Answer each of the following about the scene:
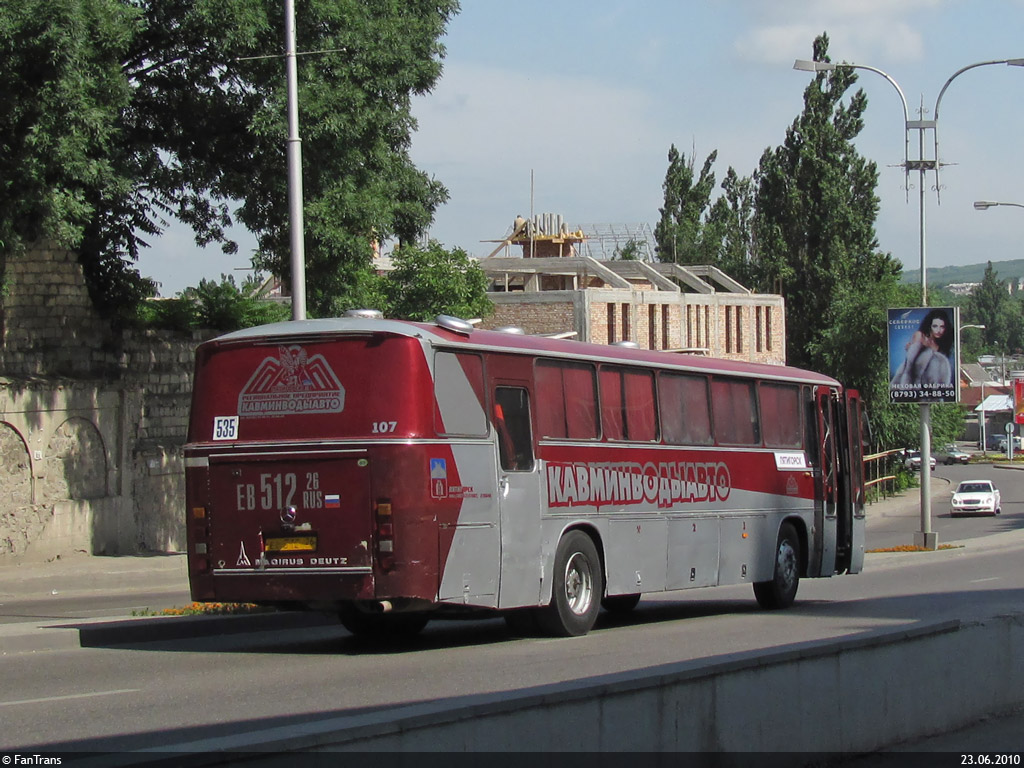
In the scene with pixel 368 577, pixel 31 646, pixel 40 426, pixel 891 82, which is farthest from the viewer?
pixel 891 82

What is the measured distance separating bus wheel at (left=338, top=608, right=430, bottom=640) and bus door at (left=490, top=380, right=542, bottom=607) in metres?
1.46

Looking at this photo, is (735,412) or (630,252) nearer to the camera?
(735,412)

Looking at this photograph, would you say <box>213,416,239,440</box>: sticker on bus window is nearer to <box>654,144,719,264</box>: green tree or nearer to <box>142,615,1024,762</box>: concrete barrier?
<box>142,615,1024,762</box>: concrete barrier

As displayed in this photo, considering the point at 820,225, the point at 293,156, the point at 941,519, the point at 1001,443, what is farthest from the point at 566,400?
the point at 1001,443

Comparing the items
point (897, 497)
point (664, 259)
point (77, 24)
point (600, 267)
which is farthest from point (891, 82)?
point (664, 259)

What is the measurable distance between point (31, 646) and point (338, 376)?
157 inches

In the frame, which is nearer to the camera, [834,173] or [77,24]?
[77,24]

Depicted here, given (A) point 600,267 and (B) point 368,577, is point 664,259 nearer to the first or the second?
(A) point 600,267

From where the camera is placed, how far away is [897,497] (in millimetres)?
65062

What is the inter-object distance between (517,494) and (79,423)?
15716mm

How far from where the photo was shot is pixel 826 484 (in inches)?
755

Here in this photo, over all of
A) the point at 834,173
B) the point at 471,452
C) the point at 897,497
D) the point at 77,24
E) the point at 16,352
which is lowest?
the point at 897,497

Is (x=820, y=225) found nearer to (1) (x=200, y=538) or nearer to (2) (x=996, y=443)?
(1) (x=200, y=538)
